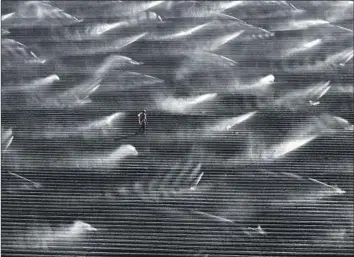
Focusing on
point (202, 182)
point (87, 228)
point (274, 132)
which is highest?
point (274, 132)

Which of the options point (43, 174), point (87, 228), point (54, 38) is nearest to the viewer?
point (87, 228)

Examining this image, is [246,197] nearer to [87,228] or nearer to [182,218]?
[182,218]

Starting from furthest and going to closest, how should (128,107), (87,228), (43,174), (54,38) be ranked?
(54,38)
(128,107)
(43,174)
(87,228)

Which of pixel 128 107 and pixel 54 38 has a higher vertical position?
pixel 54 38

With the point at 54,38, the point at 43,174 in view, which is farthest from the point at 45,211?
the point at 54,38

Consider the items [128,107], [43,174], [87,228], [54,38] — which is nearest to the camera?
[87,228]

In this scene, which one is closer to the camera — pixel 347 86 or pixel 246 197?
pixel 246 197

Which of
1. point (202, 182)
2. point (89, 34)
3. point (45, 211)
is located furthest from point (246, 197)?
point (89, 34)

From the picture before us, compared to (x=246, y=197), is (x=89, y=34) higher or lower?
higher

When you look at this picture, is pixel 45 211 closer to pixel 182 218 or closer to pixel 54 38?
pixel 182 218
